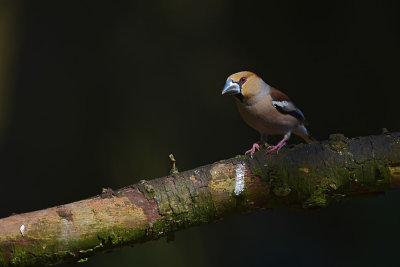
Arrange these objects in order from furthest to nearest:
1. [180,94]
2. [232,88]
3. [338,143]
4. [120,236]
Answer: [180,94]
[232,88]
[338,143]
[120,236]

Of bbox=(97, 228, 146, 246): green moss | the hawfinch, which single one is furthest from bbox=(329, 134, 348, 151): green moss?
bbox=(97, 228, 146, 246): green moss

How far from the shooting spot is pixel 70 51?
430cm

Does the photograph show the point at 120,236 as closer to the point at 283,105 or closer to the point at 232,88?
the point at 232,88

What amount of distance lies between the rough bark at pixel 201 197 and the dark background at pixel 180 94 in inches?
78.0

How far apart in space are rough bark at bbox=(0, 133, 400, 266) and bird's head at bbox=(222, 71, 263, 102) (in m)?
0.73

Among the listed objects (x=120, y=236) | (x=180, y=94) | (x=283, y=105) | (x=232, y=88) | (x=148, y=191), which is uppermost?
(x=180, y=94)

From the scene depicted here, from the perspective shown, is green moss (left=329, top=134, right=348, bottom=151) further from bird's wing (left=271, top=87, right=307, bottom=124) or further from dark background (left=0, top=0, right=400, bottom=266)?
dark background (left=0, top=0, right=400, bottom=266)

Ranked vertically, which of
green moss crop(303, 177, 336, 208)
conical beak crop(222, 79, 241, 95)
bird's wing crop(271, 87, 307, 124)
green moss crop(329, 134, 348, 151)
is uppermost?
conical beak crop(222, 79, 241, 95)

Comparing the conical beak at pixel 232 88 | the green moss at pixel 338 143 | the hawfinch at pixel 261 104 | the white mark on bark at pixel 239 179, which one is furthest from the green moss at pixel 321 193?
the conical beak at pixel 232 88

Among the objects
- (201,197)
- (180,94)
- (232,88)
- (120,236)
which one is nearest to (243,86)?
(232,88)

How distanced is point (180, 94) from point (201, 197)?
104 inches

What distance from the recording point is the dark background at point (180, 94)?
13.8 ft

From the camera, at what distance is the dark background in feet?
13.8

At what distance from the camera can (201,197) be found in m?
2.02
